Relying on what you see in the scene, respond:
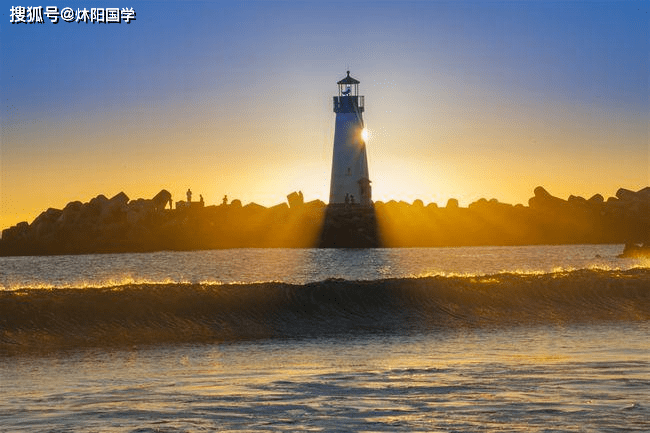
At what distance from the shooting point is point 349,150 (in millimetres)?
99375

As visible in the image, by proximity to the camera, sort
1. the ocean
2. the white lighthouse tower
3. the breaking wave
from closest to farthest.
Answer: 1. the ocean
2. the breaking wave
3. the white lighthouse tower

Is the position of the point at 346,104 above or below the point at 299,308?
above

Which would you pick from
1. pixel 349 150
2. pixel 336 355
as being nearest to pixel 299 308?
pixel 336 355

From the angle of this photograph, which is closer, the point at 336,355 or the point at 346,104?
the point at 336,355

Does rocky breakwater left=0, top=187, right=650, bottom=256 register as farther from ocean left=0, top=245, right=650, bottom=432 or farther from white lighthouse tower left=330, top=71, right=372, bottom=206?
ocean left=0, top=245, right=650, bottom=432

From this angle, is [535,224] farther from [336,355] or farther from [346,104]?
[336,355]

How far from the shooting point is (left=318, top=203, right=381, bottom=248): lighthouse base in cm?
10838

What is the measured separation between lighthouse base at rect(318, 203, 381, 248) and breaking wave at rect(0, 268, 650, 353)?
76.5 metres

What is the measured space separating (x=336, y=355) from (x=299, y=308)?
256 inches

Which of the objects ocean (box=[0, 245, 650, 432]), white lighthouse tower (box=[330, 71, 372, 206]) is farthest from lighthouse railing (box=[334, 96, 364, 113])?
ocean (box=[0, 245, 650, 432])

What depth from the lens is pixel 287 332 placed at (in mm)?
23922

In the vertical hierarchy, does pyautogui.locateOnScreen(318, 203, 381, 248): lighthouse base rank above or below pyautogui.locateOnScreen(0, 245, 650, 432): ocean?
above

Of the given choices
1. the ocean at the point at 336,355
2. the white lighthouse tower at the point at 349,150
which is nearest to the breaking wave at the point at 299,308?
the ocean at the point at 336,355

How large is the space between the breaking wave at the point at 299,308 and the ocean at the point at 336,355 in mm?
57
